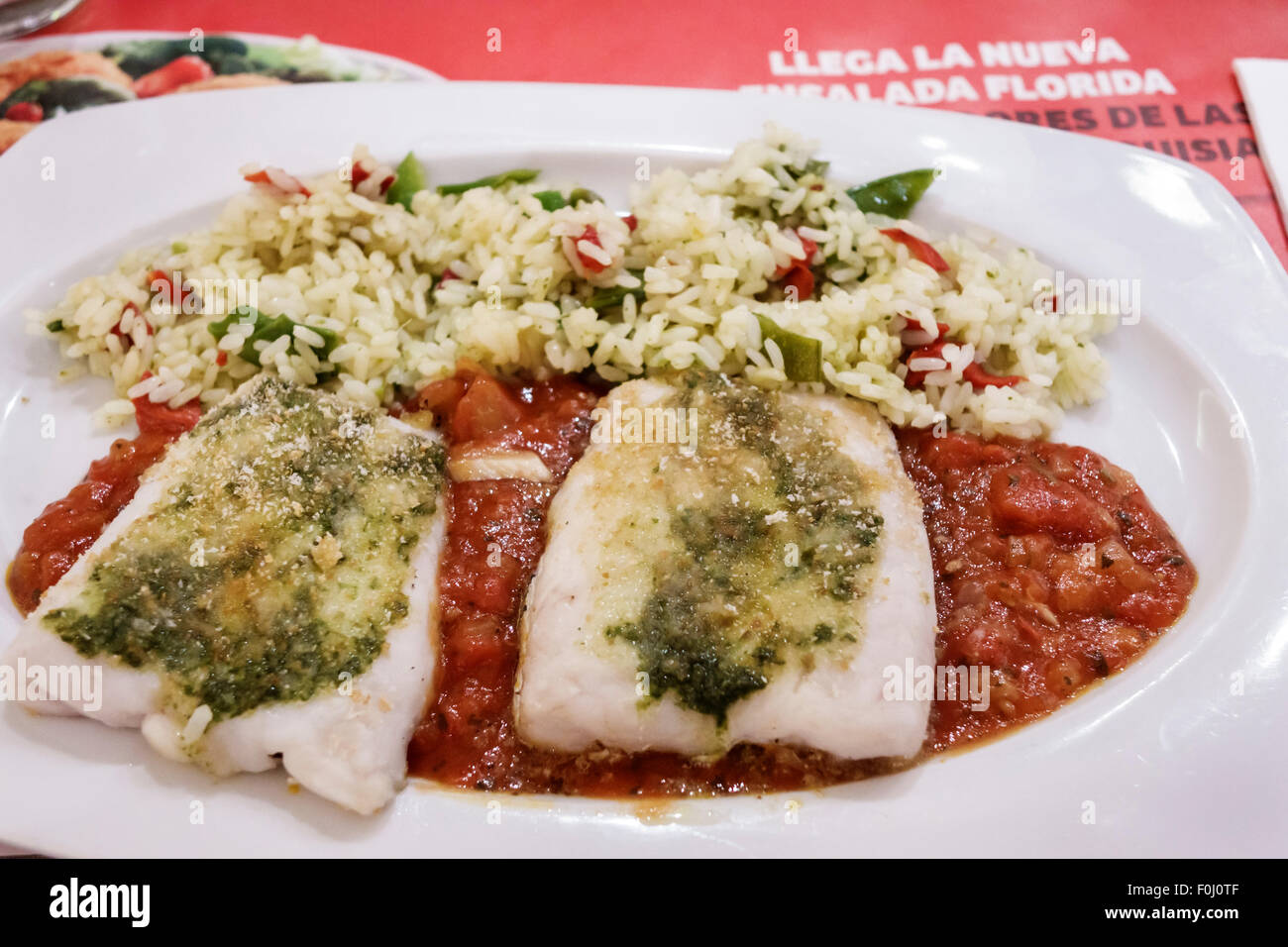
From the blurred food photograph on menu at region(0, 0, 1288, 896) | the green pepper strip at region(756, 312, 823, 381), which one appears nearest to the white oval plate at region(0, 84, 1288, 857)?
the blurred food photograph on menu at region(0, 0, 1288, 896)

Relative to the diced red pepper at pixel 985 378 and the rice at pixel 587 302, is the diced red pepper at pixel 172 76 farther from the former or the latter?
the diced red pepper at pixel 985 378

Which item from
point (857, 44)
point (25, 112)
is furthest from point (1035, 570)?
point (25, 112)

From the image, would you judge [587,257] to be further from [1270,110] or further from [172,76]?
[1270,110]

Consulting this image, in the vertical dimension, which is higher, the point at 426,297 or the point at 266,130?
the point at 266,130

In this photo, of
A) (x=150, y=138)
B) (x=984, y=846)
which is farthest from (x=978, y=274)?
(x=150, y=138)

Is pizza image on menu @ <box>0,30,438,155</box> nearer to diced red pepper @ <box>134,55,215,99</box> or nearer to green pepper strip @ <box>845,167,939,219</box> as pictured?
diced red pepper @ <box>134,55,215,99</box>

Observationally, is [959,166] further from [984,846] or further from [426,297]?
[984,846]
